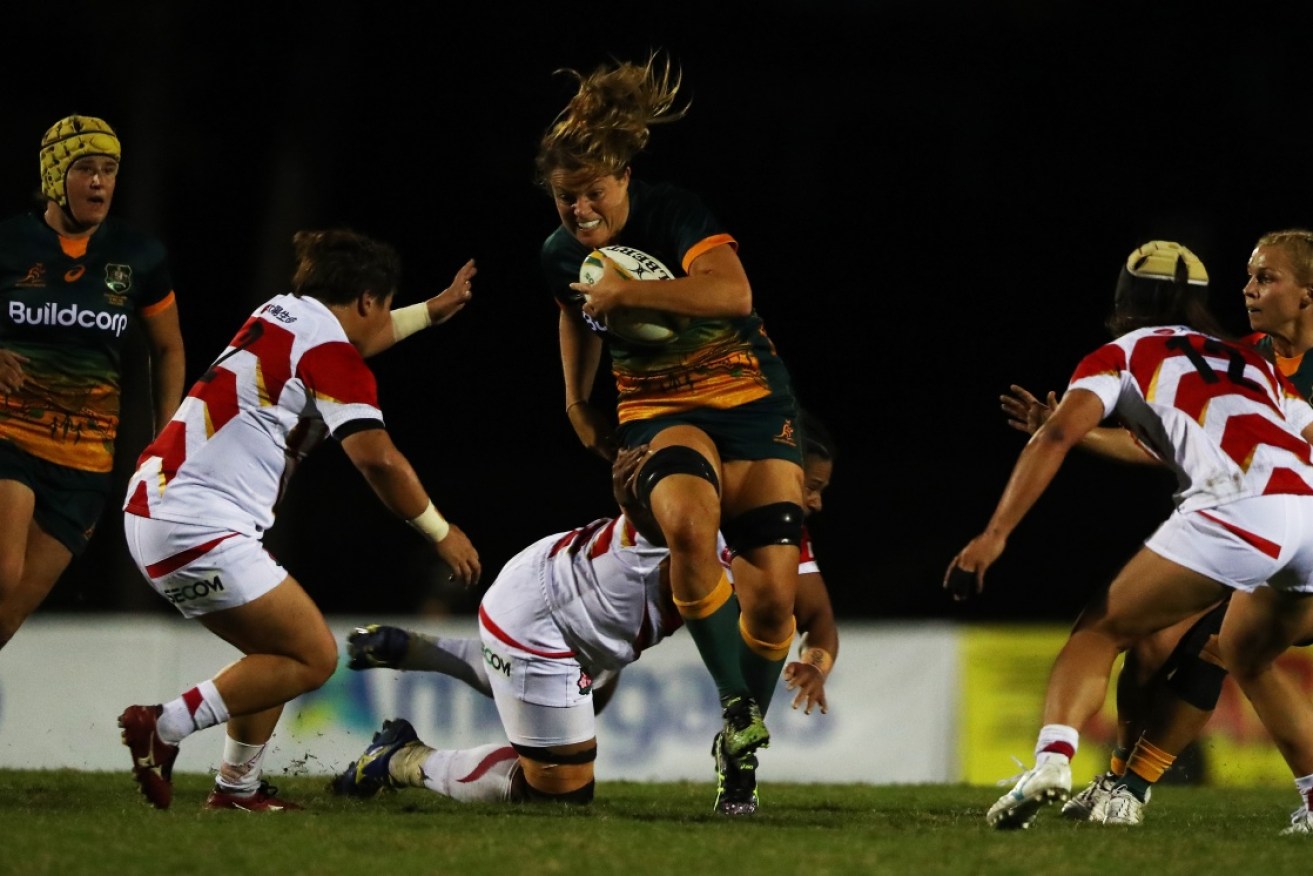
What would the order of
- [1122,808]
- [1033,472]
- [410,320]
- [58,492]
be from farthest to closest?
[410,320]
[58,492]
[1122,808]
[1033,472]

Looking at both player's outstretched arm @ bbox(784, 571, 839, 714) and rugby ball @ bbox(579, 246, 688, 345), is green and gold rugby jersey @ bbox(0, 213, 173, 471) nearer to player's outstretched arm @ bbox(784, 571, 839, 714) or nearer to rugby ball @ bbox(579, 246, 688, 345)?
rugby ball @ bbox(579, 246, 688, 345)

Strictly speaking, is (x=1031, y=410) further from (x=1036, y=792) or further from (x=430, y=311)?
(x=430, y=311)

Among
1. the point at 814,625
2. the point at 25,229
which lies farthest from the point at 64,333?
the point at 814,625

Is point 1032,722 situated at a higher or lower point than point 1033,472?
lower

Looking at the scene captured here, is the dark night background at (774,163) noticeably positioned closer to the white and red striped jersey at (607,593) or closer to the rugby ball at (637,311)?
the white and red striped jersey at (607,593)

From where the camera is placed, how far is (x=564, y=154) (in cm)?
592

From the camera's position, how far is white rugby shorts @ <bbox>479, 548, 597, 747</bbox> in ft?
20.0

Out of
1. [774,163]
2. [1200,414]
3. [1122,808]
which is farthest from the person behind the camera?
[774,163]

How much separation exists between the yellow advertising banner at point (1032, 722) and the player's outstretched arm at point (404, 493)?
5.01 meters

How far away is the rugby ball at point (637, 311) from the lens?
5.86 meters

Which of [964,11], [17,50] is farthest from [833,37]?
[17,50]

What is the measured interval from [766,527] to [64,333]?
2.62m

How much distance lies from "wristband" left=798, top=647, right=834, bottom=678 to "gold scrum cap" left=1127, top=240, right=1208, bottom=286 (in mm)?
1670

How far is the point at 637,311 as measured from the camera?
5.84 meters
